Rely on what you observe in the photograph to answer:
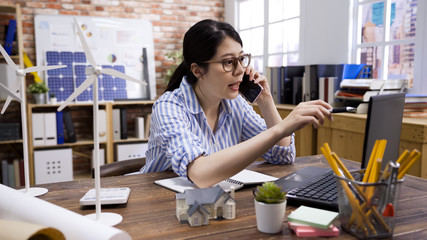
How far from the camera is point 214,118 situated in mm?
1721

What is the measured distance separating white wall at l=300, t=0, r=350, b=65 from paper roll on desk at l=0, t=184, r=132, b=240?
289 centimetres

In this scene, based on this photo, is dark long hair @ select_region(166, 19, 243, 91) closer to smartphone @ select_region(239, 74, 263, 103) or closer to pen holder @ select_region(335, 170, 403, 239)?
smartphone @ select_region(239, 74, 263, 103)

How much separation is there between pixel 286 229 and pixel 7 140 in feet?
11.4

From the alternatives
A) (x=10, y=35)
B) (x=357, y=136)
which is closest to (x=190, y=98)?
(x=357, y=136)

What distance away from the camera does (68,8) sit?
4023 millimetres

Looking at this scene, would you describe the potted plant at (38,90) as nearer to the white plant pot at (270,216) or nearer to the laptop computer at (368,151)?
the laptop computer at (368,151)

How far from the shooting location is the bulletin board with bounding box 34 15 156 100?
392 cm

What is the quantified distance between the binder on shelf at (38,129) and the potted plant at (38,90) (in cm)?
17

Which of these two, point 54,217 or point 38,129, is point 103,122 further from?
point 54,217

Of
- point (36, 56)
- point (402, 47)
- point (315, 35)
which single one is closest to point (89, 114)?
point (36, 56)

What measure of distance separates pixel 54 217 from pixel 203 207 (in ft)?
1.11

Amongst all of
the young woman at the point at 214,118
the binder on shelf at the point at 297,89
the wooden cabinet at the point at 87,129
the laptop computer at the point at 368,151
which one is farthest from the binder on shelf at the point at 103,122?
the laptop computer at the point at 368,151

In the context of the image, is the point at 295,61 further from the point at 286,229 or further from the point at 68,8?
the point at 286,229

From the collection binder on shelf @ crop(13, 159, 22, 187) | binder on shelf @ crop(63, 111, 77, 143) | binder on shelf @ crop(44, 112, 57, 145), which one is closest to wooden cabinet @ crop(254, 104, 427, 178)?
binder on shelf @ crop(63, 111, 77, 143)
